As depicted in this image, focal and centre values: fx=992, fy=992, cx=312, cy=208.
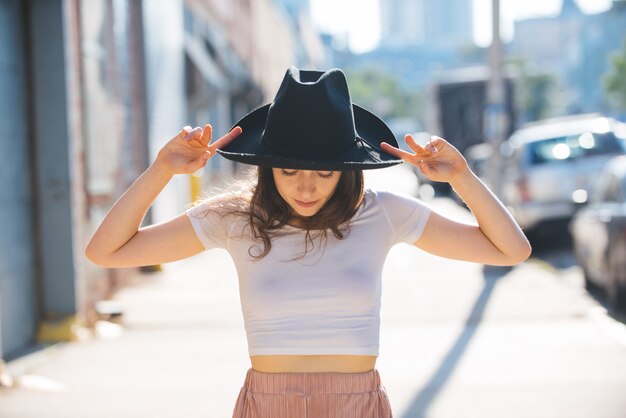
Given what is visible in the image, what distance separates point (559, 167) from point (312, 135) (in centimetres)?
1273

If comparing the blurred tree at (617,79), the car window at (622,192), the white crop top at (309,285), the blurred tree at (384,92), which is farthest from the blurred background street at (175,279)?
the blurred tree at (384,92)

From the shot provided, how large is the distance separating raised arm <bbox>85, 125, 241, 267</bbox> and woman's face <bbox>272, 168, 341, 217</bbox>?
0.79 ft

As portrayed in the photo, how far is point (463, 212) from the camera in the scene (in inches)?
938

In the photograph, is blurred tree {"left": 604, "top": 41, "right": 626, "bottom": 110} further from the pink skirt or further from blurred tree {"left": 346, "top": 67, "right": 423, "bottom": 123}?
blurred tree {"left": 346, "top": 67, "right": 423, "bottom": 123}

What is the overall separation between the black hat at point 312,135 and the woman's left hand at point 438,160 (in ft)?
0.19

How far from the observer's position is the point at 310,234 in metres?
2.83

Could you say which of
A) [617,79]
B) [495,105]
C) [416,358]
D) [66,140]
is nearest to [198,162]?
[416,358]

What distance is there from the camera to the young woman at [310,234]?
2.73m

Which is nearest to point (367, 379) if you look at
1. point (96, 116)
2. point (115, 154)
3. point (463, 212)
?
point (96, 116)

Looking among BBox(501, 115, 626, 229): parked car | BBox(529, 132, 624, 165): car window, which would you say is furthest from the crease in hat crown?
BBox(529, 132, 624, 165): car window

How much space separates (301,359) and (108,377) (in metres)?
5.07

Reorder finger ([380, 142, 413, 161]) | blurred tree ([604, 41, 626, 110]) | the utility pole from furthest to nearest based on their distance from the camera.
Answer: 1. blurred tree ([604, 41, 626, 110])
2. the utility pole
3. finger ([380, 142, 413, 161])

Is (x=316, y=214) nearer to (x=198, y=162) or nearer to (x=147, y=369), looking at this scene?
(x=198, y=162)

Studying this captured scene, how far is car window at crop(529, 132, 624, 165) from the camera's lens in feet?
49.5
